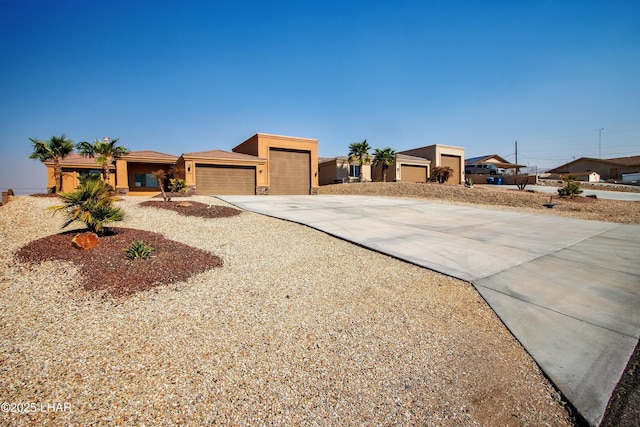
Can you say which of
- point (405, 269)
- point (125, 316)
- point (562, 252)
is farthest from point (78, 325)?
point (562, 252)

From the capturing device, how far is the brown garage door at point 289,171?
26427mm

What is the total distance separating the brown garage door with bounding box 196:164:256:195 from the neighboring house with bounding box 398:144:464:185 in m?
25.9

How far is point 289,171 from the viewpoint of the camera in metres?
27.2

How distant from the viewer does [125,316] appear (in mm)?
4012

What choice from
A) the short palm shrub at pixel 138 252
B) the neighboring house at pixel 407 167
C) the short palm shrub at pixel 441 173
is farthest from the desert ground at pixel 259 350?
the neighboring house at pixel 407 167

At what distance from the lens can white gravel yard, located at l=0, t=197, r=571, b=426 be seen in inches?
103

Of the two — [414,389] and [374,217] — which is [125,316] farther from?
[374,217]

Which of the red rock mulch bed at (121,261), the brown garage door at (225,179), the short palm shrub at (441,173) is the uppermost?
the short palm shrub at (441,173)

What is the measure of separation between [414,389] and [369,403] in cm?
53

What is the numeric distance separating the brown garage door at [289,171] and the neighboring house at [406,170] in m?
13.2

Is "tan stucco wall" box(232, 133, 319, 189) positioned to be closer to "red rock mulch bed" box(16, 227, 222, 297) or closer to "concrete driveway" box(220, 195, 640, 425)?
"concrete driveway" box(220, 195, 640, 425)

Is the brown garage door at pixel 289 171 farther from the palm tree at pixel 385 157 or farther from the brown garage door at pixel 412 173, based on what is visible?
the brown garage door at pixel 412 173

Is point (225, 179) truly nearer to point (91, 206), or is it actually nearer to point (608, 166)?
point (91, 206)

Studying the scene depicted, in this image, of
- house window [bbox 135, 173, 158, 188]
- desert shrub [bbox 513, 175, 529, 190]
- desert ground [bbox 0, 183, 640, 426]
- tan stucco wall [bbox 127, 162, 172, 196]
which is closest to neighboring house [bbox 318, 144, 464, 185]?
desert shrub [bbox 513, 175, 529, 190]
